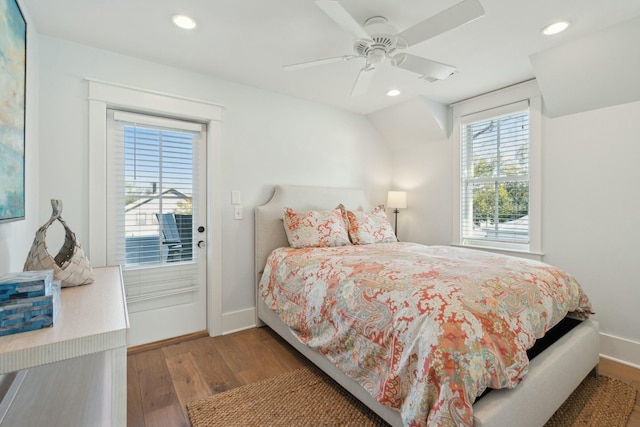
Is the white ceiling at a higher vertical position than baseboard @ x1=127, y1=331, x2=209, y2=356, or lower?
higher

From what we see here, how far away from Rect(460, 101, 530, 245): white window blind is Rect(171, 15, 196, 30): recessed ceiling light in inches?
115

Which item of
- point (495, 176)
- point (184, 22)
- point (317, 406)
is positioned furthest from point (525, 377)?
point (184, 22)

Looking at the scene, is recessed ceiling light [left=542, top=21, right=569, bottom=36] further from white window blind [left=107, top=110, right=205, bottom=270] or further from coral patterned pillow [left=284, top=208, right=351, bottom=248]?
white window blind [left=107, top=110, right=205, bottom=270]

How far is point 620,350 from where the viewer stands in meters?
2.33

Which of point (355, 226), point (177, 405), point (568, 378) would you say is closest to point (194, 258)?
point (177, 405)

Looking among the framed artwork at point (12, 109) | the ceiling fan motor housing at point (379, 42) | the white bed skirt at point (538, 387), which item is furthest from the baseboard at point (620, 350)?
the framed artwork at point (12, 109)

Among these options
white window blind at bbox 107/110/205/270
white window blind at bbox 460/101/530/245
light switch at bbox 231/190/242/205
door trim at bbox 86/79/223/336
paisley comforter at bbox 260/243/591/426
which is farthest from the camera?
white window blind at bbox 460/101/530/245

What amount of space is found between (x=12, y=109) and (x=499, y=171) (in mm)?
3764

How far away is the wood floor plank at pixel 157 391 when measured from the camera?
167 cm

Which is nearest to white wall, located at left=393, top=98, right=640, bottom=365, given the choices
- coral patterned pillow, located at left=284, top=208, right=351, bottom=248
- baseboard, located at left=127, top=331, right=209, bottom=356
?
coral patterned pillow, located at left=284, top=208, right=351, bottom=248

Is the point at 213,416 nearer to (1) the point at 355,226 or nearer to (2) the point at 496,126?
(1) the point at 355,226

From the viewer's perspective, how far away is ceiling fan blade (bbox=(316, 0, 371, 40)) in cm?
143

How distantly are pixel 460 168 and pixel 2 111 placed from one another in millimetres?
3694

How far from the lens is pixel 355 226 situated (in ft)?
9.98
